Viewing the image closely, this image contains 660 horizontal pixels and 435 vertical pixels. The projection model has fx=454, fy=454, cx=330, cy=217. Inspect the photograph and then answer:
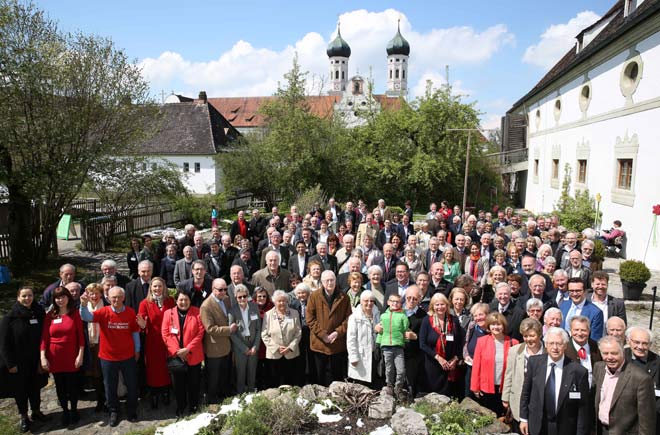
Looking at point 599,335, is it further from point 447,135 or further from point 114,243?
point 447,135

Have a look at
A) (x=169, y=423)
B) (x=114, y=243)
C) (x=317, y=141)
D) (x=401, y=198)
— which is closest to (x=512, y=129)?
(x=401, y=198)

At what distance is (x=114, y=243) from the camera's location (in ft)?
54.1

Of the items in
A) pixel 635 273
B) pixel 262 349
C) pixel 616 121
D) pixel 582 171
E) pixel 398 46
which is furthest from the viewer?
pixel 398 46

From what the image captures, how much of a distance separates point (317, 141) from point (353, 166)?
10.2 ft

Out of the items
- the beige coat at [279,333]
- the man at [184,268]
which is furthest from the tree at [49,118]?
the beige coat at [279,333]

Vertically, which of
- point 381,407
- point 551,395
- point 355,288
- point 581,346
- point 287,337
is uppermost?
point 355,288

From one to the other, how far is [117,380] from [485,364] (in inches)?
164

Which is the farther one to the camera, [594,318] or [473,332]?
[594,318]

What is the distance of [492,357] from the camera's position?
4.67 meters

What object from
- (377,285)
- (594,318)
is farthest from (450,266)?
(594,318)

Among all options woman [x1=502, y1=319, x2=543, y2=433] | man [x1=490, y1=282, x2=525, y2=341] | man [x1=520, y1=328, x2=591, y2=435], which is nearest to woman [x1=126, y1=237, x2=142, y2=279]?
man [x1=490, y1=282, x2=525, y2=341]

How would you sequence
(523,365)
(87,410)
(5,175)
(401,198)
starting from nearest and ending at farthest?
(523,365)
(87,410)
(5,175)
(401,198)

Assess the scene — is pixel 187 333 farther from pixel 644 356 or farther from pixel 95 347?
pixel 644 356

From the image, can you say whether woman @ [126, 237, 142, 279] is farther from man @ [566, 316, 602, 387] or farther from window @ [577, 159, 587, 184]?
window @ [577, 159, 587, 184]
